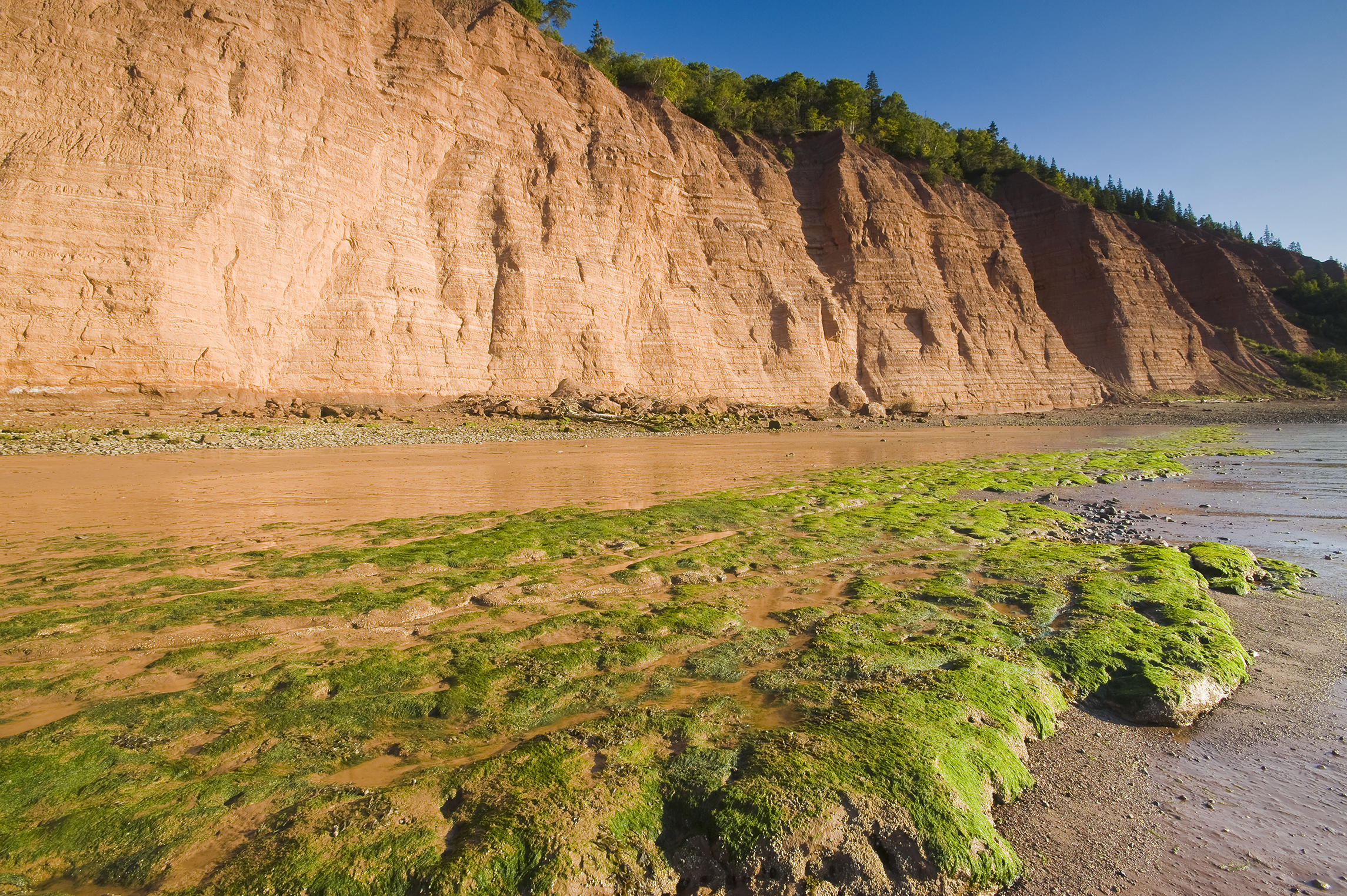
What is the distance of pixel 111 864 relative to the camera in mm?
2451

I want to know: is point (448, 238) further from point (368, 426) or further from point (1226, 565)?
point (1226, 565)

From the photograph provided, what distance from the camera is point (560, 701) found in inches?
152

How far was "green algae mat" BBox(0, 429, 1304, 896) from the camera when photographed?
261 centimetres

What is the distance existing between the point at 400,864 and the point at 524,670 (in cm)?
179

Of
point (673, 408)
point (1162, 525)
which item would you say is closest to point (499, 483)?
point (1162, 525)

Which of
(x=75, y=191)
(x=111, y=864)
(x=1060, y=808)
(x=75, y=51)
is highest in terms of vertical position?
(x=75, y=51)

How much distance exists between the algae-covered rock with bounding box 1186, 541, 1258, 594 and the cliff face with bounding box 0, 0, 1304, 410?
2527cm

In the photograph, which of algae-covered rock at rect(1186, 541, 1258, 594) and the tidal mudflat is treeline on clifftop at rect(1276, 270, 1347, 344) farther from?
the tidal mudflat

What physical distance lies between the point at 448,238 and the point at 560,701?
2858 cm

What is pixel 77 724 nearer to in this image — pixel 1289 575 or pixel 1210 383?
pixel 1289 575

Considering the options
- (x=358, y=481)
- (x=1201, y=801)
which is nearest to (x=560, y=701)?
(x=1201, y=801)

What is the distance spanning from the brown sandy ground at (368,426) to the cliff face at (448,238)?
180cm

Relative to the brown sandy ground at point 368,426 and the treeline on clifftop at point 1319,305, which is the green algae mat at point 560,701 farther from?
the treeline on clifftop at point 1319,305

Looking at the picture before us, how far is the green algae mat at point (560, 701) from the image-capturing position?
8.56 ft
